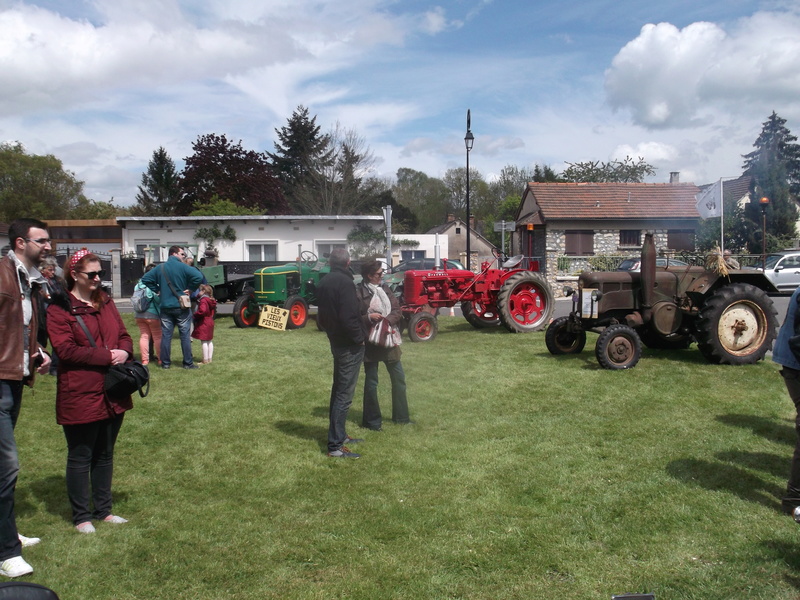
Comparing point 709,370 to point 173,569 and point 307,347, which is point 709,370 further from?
point 173,569

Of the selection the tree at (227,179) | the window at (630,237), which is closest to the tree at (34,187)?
the tree at (227,179)

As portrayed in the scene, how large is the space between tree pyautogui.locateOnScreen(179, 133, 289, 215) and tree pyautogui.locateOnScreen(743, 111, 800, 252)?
29808 millimetres

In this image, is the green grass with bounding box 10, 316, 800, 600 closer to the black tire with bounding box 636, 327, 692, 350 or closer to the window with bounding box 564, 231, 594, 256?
the black tire with bounding box 636, 327, 692, 350

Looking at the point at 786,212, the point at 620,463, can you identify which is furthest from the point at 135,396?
the point at 786,212

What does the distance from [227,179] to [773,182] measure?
112 ft

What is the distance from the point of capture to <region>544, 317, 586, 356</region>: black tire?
33.7 ft

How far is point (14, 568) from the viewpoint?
3752 mm

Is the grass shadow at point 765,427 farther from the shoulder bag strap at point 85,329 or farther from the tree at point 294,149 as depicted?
the tree at point 294,149

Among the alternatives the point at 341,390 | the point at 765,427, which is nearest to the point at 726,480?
the point at 765,427

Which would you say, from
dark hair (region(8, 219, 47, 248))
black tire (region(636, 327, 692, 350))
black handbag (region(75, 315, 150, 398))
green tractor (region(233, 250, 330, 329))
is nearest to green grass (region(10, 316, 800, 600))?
black handbag (region(75, 315, 150, 398))

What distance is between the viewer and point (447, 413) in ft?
23.9

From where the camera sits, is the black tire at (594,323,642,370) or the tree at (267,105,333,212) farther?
the tree at (267,105,333,212)

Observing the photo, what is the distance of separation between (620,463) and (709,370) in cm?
415

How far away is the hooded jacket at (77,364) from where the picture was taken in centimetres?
414
